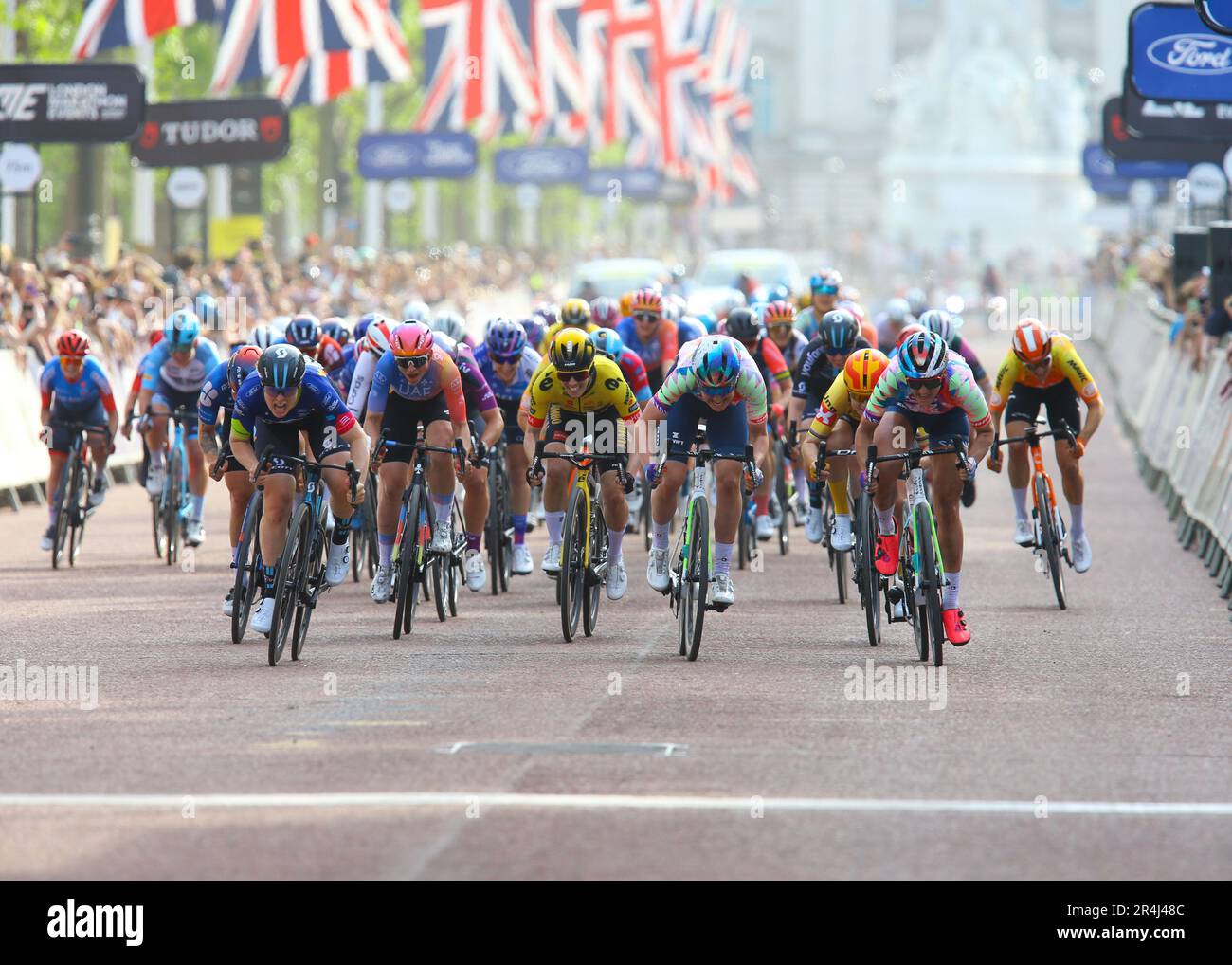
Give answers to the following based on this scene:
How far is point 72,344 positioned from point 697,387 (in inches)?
233

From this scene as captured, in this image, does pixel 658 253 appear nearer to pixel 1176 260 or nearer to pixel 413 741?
pixel 1176 260

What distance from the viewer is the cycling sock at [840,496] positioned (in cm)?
1560

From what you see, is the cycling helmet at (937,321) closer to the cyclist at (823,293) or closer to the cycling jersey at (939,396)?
the cycling jersey at (939,396)

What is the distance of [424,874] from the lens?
25.7 ft

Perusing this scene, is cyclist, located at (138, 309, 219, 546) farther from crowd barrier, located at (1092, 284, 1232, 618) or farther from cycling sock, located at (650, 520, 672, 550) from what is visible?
crowd barrier, located at (1092, 284, 1232, 618)

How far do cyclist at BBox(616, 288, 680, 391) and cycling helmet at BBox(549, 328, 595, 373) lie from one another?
16.4ft

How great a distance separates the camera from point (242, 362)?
582 inches

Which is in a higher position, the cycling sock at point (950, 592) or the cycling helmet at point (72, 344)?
the cycling helmet at point (72, 344)

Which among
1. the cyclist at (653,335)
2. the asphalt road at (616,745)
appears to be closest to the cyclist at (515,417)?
the asphalt road at (616,745)

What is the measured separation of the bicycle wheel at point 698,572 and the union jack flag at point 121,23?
55.8 feet

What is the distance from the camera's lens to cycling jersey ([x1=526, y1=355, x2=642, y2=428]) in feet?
46.0

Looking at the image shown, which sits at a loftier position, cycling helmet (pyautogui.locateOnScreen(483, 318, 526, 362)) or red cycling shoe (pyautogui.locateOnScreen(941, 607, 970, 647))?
cycling helmet (pyautogui.locateOnScreen(483, 318, 526, 362))

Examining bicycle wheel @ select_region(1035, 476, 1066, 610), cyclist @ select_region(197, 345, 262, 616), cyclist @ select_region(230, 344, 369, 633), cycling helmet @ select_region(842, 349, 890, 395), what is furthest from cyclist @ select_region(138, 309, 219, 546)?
bicycle wheel @ select_region(1035, 476, 1066, 610)

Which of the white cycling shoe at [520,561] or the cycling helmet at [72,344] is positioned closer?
the white cycling shoe at [520,561]
